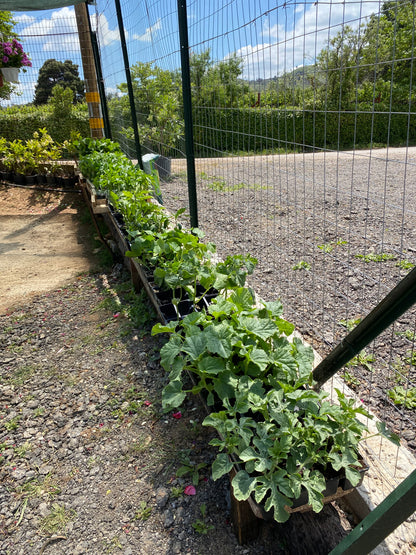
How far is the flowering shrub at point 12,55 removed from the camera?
686 cm

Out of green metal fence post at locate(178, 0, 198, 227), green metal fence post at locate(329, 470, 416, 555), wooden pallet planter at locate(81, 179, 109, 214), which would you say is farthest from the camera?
wooden pallet planter at locate(81, 179, 109, 214)

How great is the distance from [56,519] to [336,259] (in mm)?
1654

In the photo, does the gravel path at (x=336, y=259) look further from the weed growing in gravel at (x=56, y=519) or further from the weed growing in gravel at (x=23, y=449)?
the weed growing in gravel at (x=23, y=449)

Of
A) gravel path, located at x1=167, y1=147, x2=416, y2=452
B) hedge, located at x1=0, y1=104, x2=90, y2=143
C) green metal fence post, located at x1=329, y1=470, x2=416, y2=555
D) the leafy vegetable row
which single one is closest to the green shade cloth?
gravel path, located at x1=167, y1=147, x2=416, y2=452

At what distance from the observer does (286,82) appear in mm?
1953

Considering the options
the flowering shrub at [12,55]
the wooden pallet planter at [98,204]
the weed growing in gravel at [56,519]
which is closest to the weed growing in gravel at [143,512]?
the weed growing in gravel at [56,519]

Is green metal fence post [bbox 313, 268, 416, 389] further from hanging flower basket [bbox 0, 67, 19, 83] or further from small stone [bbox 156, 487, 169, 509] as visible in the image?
hanging flower basket [bbox 0, 67, 19, 83]

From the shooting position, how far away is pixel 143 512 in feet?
5.12

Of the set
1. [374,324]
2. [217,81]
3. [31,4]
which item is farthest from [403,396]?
[31,4]

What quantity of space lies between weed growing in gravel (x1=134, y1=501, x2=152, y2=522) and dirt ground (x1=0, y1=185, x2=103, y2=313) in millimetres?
2229

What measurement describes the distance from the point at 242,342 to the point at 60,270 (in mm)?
2927

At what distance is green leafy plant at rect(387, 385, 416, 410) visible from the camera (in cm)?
189

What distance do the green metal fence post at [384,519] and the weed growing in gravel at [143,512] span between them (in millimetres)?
783

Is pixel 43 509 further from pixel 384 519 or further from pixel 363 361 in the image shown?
pixel 363 361
